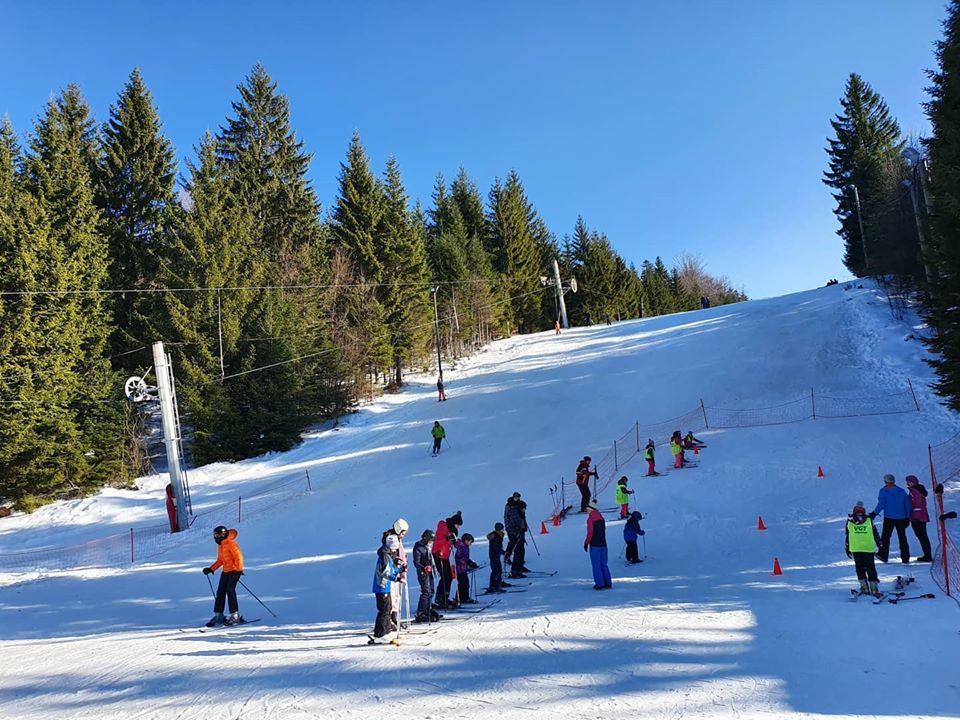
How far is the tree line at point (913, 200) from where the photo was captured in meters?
14.3

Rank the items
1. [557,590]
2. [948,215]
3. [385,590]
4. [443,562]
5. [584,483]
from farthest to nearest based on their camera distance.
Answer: [584,483] < [948,215] < [557,590] < [443,562] < [385,590]

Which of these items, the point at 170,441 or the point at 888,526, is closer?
the point at 888,526

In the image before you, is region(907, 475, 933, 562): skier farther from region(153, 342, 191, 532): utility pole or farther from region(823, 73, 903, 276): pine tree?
region(823, 73, 903, 276): pine tree

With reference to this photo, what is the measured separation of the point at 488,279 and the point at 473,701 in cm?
5322

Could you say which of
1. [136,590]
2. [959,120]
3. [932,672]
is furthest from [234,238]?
[932,672]

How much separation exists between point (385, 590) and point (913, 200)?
32316 millimetres

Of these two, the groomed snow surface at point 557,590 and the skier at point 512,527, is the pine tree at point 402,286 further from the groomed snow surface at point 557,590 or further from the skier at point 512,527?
the skier at point 512,527

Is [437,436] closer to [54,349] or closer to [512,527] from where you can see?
[512,527]

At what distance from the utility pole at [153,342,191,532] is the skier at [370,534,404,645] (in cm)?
1502

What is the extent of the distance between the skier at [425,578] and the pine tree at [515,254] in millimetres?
55729

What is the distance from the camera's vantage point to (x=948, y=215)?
1413 cm

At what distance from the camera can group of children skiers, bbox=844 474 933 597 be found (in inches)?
358

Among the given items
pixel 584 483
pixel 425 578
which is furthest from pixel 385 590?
pixel 584 483

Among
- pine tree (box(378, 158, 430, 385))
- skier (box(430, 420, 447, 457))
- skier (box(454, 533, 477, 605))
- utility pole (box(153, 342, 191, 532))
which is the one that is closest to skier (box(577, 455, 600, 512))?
skier (box(454, 533, 477, 605))
